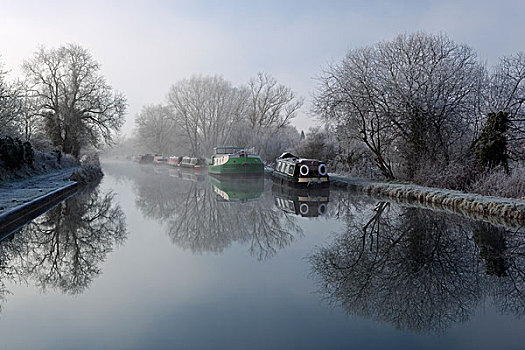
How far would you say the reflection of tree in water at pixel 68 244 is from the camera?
5.20 metres

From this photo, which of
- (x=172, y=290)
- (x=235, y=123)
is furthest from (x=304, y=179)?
(x=235, y=123)

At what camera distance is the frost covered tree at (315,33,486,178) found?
15.7 m

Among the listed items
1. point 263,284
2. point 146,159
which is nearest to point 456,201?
point 263,284

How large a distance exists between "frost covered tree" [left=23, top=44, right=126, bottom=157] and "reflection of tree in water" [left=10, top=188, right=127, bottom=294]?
62.6 feet

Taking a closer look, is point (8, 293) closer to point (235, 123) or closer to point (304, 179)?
point (304, 179)

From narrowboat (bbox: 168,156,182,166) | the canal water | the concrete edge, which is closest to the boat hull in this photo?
the concrete edge

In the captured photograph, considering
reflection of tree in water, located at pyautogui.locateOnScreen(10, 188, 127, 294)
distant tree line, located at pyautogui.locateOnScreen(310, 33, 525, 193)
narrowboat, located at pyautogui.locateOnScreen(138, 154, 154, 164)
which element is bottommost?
narrowboat, located at pyautogui.locateOnScreen(138, 154, 154, 164)

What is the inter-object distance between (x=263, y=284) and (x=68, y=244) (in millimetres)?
4077

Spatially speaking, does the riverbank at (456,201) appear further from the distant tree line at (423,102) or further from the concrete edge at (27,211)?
the concrete edge at (27,211)

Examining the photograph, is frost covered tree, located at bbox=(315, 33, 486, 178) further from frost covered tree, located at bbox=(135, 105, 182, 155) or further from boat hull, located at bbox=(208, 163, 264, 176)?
frost covered tree, located at bbox=(135, 105, 182, 155)

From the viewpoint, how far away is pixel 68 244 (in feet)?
22.5

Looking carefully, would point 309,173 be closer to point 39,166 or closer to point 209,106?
point 39,166

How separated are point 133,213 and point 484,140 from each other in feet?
39.0

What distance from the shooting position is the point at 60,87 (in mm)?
27953
